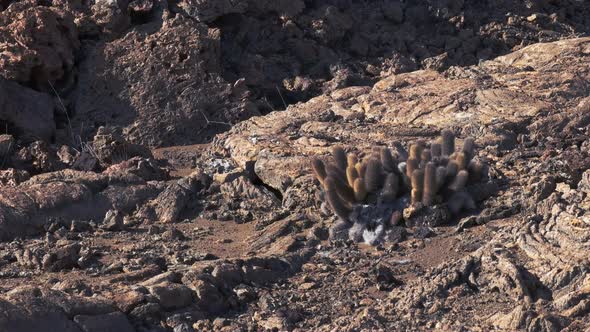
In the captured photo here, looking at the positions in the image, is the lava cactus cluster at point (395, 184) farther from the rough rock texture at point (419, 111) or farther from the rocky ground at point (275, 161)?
the rough rock texture at point (419, 111)

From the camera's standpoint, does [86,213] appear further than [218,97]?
No

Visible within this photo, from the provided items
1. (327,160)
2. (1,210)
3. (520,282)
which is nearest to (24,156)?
(1,210)

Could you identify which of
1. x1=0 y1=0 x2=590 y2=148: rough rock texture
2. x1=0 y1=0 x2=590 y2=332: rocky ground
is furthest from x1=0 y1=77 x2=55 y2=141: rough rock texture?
x1=0 y1=0 x2=590 y2=148: rough rock texture

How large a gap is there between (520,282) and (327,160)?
301 cm

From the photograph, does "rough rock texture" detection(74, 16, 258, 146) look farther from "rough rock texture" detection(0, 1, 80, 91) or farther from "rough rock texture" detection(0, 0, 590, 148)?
"rough rock texture" detection(0, 1, 80, 91)

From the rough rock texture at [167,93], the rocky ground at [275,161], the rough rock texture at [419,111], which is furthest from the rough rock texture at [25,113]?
the rough rock texture at [419,111]

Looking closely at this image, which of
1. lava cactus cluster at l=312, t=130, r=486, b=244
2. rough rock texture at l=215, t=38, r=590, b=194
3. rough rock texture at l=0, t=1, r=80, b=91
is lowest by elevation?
lava cactus cluster at l=312, t=130, r=486, b=244

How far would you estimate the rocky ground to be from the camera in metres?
6.96

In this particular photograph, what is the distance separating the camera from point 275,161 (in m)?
9.88

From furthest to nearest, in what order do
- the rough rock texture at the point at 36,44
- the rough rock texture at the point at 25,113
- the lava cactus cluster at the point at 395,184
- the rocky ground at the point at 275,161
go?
1. the rough rock texture at the point at 36,44
2. the rough rock texture at the point at 25,113
3. the lava cactus cluster at the point at 395,184
4. the rocky ground at the point at 275,161

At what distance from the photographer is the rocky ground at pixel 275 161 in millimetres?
6961

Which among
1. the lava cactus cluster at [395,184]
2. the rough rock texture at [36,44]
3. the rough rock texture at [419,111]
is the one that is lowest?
the lava cactus cluster at [395,184]

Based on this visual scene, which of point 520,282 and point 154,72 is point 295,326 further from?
point 154,72

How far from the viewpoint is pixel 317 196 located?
9.08 m
